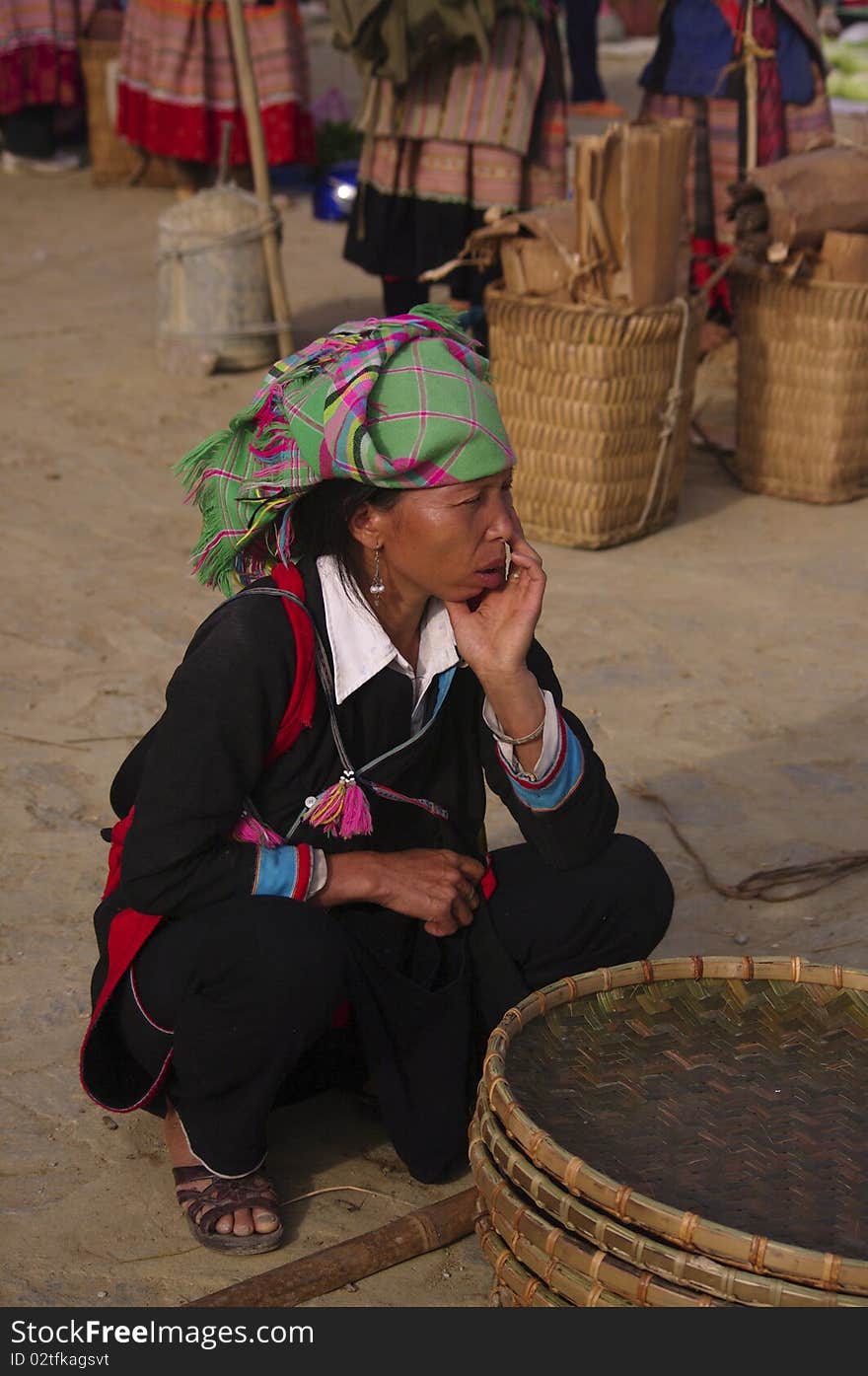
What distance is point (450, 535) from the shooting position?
214 centimetres

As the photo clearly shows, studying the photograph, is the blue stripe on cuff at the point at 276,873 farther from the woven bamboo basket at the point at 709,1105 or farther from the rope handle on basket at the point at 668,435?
the rope handle on basket at the point at 668,435

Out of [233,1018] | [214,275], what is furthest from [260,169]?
[233,1018]

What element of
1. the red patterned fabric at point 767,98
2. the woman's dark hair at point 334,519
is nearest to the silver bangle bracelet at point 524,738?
the woman's dark hair at point 334,519

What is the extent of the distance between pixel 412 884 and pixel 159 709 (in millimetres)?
1659

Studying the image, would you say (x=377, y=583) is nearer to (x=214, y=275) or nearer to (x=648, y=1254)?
(x=648, y=1254)

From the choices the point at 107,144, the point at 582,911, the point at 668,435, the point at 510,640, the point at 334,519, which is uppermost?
the point at 334,519

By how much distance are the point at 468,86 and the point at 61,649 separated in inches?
94.1

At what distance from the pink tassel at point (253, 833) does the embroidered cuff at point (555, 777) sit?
1.08ft

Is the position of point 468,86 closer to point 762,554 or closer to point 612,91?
point 762,554

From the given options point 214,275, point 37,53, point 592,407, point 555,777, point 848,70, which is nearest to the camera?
point 555,777

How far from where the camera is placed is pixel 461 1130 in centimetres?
230

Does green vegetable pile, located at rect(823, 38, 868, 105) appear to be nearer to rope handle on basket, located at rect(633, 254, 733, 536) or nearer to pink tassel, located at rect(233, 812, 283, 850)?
rope handle on basket, located at rect(633, 254, 733, 536)

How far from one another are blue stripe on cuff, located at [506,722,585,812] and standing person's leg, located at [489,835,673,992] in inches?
5.7

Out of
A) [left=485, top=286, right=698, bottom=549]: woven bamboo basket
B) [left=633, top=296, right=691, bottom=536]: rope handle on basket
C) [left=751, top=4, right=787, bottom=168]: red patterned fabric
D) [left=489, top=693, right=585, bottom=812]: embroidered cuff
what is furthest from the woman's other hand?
[left=751, top=4, right=787, bottom=168]: red patterned fabric
